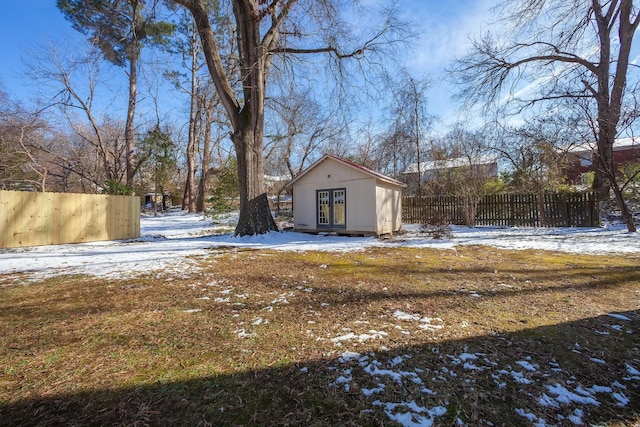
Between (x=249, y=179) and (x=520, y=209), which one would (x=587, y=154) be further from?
(x=249, y=179)

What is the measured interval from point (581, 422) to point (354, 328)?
1.61 meters

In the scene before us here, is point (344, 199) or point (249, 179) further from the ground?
point (249, 179)

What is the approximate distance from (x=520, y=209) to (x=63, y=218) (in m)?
17.3

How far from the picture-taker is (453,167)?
1838 centimetres

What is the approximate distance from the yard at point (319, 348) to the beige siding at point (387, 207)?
20.2 feet

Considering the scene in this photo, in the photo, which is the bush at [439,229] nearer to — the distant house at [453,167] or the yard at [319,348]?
the yard at [319,348]

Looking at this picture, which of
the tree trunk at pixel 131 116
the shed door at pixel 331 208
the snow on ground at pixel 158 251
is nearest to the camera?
the snow on ground at pixel 158 251

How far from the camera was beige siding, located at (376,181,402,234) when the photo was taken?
424 inches

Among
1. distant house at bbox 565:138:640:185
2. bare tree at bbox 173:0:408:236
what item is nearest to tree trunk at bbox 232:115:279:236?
bare tree at bbox 173:0:408:236

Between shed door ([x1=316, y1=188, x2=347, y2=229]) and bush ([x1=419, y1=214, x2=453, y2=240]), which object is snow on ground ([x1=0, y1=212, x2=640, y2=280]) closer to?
bush ([x1=419, y1=214, x2=453, y2=240])

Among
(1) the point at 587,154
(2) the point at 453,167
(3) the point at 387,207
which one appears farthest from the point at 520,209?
(3) the point at 387,207

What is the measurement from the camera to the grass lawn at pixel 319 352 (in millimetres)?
1633

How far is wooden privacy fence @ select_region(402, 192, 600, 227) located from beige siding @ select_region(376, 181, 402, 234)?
1645mm


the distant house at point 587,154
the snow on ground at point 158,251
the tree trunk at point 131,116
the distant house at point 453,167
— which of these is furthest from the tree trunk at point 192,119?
the distant house at point 587,154
